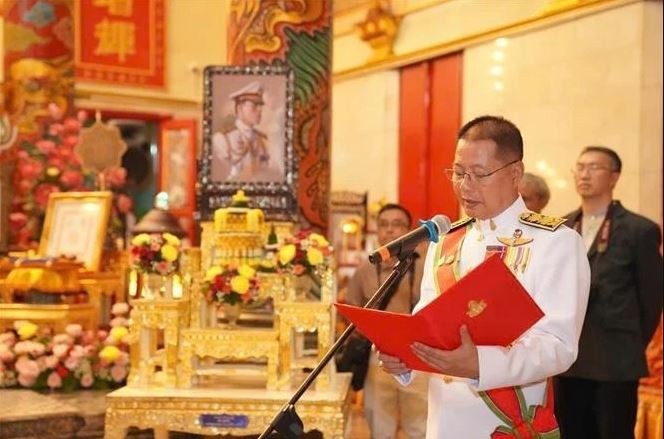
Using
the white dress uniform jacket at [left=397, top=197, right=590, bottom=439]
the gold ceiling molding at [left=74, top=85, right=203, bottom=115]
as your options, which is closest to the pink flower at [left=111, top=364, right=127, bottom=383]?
the white dress uniform jacket at [left=397, top=197, right=590, bottom=439]

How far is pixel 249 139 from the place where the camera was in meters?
4.48

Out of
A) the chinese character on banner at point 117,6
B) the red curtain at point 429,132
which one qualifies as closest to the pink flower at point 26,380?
the red curtain at point 429,132

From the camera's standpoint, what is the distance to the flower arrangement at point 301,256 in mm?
3750

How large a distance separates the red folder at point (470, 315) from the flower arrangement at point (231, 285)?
1.84 metres

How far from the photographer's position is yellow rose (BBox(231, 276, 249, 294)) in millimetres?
3734

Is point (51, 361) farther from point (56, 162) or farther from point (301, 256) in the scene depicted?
point (56, 162)

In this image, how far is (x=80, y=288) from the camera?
5.05 metres

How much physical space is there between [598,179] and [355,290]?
1.25m

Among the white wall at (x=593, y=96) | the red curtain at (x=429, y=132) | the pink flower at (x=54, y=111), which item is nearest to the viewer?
the white wall at (x=593, y=96)

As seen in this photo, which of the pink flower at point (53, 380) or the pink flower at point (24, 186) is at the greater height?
the pink flower at point (24, 186)

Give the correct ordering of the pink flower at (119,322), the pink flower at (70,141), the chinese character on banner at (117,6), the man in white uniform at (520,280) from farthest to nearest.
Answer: the chinese character on banner at (117,6) → the pink flower at (70,141) → the pink flower at (119,322) → the man in white uniform at (520,280)

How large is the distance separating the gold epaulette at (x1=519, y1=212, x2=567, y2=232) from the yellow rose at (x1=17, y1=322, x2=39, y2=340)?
305cm

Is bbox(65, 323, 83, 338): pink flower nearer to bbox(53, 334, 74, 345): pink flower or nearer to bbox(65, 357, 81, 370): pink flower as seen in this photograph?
bbox(53, 334, 74, 345): pink flower

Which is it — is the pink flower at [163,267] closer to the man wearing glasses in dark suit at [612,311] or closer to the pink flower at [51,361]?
the pink flower at [51,361]
